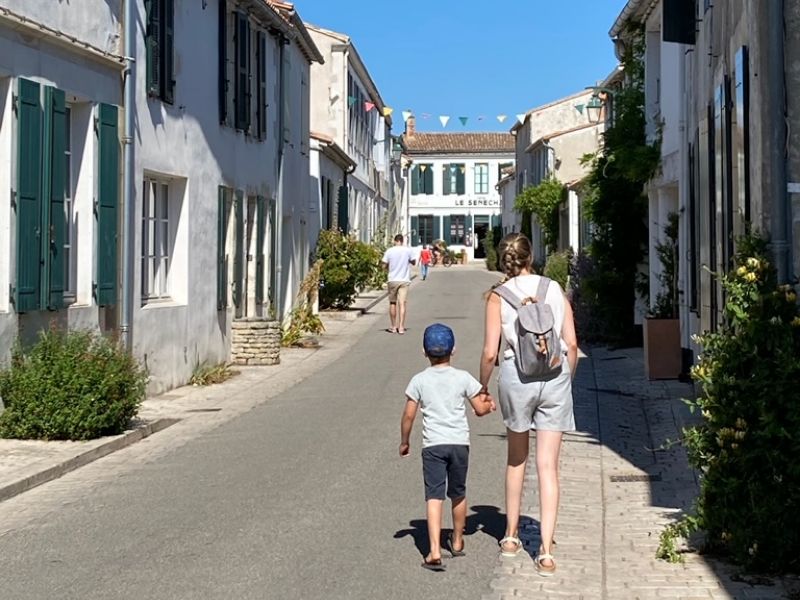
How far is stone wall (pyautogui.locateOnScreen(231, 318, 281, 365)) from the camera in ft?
59.6

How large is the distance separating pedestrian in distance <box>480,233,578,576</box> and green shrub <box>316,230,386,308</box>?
20.3m

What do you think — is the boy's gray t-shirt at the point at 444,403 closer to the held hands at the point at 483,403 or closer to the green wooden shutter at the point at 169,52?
the held hands at the point at 483,403

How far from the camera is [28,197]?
10914 millimetres

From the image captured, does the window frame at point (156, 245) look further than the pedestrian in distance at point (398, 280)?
No

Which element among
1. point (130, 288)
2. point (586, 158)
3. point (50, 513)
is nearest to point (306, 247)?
point (586, 158)

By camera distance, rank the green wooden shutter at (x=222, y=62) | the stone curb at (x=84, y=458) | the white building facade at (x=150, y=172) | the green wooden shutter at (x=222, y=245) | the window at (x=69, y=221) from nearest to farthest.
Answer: the stone curb at (x=84, y=458)
the white building facade at (x=150, y=172)
the window at (x=69, y=221)
the green wooden shutter at (x=222, y=245)
the green wooden shutter at (x=222, y=62)

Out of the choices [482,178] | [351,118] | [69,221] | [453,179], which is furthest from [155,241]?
[482,178]

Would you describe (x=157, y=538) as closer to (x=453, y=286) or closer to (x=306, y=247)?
(x=306, y=247)

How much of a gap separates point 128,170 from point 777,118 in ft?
26.6

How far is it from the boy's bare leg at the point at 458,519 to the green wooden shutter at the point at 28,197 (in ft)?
17.6

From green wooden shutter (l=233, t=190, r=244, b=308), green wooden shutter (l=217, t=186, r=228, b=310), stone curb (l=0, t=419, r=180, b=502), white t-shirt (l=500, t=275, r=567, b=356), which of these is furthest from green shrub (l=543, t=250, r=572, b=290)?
white t-shirt (l=500, t=275, r=567, b=356)

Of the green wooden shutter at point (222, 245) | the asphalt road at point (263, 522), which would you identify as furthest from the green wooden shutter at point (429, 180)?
the asphalt road at point (263, 522)

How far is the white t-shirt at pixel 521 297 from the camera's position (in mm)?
6727

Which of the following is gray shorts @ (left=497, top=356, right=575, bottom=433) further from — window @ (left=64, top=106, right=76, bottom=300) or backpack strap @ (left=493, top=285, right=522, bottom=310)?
window @ (left=64, top=106, right=76, bottom=300)
